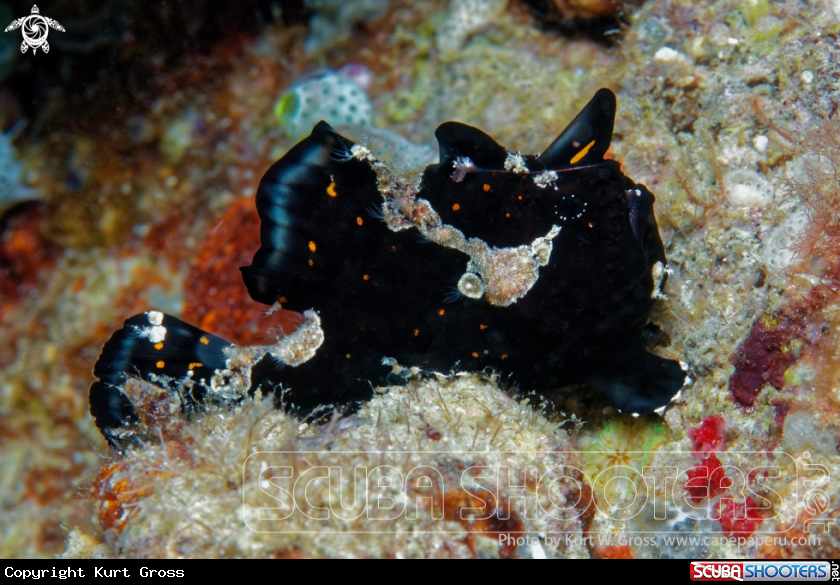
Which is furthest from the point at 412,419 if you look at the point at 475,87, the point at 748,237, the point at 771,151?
the point at 475,87

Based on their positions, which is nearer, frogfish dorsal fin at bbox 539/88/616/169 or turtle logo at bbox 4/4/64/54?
frogfish dorsal fin at bbox 539/88/616/169

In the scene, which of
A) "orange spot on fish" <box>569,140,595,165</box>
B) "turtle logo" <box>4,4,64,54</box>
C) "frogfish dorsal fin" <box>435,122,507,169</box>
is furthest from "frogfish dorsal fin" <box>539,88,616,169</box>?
"turtle logo" <box>4,4,64,54</box>

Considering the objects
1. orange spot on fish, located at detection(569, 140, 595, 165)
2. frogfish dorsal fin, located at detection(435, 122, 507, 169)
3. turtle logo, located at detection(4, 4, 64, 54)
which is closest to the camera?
frogfish dorsal fin, located at detection(435, 122, 507, 169)

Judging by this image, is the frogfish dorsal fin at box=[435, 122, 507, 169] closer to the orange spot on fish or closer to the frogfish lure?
the frogfish lure

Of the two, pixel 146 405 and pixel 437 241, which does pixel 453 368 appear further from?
pixel 146 405

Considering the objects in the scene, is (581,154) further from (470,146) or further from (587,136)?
(470,146)
